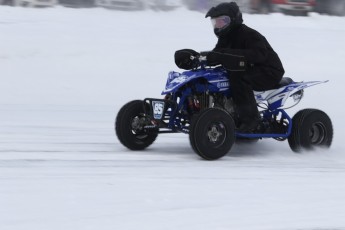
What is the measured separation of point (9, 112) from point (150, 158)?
3975mm

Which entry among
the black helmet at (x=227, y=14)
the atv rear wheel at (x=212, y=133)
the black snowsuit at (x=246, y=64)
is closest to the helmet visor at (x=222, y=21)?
the black helmet at (x=227, y=14)

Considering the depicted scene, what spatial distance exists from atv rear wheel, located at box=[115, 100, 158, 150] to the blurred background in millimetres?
10285

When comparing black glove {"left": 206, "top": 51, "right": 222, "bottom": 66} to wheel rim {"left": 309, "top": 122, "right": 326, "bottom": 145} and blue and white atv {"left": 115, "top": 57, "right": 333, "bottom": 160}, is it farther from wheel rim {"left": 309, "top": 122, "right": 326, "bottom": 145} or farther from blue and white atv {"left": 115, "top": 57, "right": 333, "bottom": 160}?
wheel rim {"left": 309, "top": 122, "right": 326, "bottom": 145}

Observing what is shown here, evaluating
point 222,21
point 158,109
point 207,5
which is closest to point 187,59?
point 222,21

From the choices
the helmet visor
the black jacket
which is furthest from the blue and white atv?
the helmet visor

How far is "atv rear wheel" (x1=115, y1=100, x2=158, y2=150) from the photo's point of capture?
8102 millimetres

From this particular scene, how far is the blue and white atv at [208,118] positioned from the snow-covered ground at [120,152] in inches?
7.1

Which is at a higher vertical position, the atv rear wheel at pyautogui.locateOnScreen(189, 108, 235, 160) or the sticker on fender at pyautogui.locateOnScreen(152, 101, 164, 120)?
the sticker on fender at pyautogui.locateOnScreen(152, 101, 164, 120)

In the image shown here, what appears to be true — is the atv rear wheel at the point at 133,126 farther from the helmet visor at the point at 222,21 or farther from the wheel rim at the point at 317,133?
the wheel rim at the point at 317,133

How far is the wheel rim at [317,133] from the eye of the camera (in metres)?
8.58

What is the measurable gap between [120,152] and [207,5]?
11496mm

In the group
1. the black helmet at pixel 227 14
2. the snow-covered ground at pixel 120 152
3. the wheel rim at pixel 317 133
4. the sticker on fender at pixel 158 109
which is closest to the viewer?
the snow-covered ground at pixel 120 152

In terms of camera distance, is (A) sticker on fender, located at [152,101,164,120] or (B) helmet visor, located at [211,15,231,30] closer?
(A) sticker on fender, located at [152,101,164,120]

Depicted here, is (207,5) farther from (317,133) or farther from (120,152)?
(120,152)
